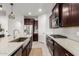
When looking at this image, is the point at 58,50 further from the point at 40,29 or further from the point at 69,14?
the point at 40,29

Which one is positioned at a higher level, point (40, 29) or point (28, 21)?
point (28, 21)

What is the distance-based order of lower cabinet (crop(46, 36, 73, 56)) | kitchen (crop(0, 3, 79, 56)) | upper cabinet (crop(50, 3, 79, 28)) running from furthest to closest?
upper cabinet (crop(50, 3, 79, 28)), kitchen (crop(0, 3, 79, 56)), lower cabinet (crop(46, 36, 73, 56))

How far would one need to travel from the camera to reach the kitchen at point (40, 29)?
193 centimetres

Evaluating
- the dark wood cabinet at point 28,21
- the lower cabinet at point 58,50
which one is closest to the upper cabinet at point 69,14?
the lower cabinet at point 58,50

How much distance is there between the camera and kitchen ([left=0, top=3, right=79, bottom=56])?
1932 mm

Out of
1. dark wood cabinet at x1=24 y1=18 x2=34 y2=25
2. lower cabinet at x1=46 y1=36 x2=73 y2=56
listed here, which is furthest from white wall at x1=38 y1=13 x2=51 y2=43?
lower cabinet at x1=46 y1=36 x2=73 y2=56

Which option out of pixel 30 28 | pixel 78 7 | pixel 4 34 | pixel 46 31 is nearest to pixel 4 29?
pixel 4 34

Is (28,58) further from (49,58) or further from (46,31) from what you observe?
(46,31)

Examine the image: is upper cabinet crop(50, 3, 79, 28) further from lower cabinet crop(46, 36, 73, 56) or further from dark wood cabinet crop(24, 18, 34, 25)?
dark wood cabinet crop(24, 18, 34, 25)

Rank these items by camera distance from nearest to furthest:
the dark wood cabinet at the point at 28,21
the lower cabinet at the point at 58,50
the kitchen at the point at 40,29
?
1. the lower cabinet at the point at 58,50
2. the kitchen at the point at 40,29
3. the dark wood cabinet at the point at 28,21

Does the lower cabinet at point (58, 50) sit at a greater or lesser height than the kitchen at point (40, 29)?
lesser

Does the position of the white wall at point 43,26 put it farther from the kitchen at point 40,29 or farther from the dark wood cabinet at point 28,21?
the dark wood cabinet at point 28,21

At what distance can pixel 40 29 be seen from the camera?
8188 mm

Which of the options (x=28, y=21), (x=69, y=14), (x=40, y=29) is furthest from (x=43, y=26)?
(x=69, y=14)
